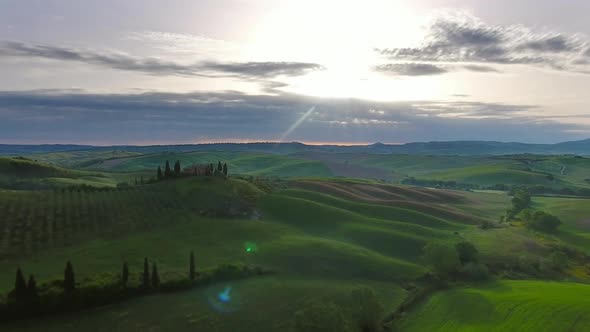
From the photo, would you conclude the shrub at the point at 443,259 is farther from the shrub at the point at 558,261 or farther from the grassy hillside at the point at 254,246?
the shrub at the point at 558,261

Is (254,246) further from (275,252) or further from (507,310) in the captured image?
(507,310)

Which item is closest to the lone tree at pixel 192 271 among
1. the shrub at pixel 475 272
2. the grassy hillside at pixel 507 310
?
the grassy hillside at pixel 507 310

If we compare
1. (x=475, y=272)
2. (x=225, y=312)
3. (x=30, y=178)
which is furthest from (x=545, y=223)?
(x=30, y=178)

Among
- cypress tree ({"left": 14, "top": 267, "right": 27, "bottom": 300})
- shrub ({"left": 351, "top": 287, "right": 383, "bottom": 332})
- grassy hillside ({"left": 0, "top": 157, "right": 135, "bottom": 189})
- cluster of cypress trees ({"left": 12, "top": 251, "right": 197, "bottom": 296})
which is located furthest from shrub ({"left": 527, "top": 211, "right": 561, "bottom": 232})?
grassy hillside ({"left": 0, "top": 157, "right": 135, "bottom": 189})

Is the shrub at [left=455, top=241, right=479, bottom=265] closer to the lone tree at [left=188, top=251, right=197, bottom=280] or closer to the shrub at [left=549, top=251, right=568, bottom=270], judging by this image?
the shrub at [left=549, top=251, right=568, bottom=270]

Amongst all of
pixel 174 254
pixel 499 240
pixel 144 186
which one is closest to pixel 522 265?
pixel 499 240

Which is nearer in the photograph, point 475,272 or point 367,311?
point 367,311
